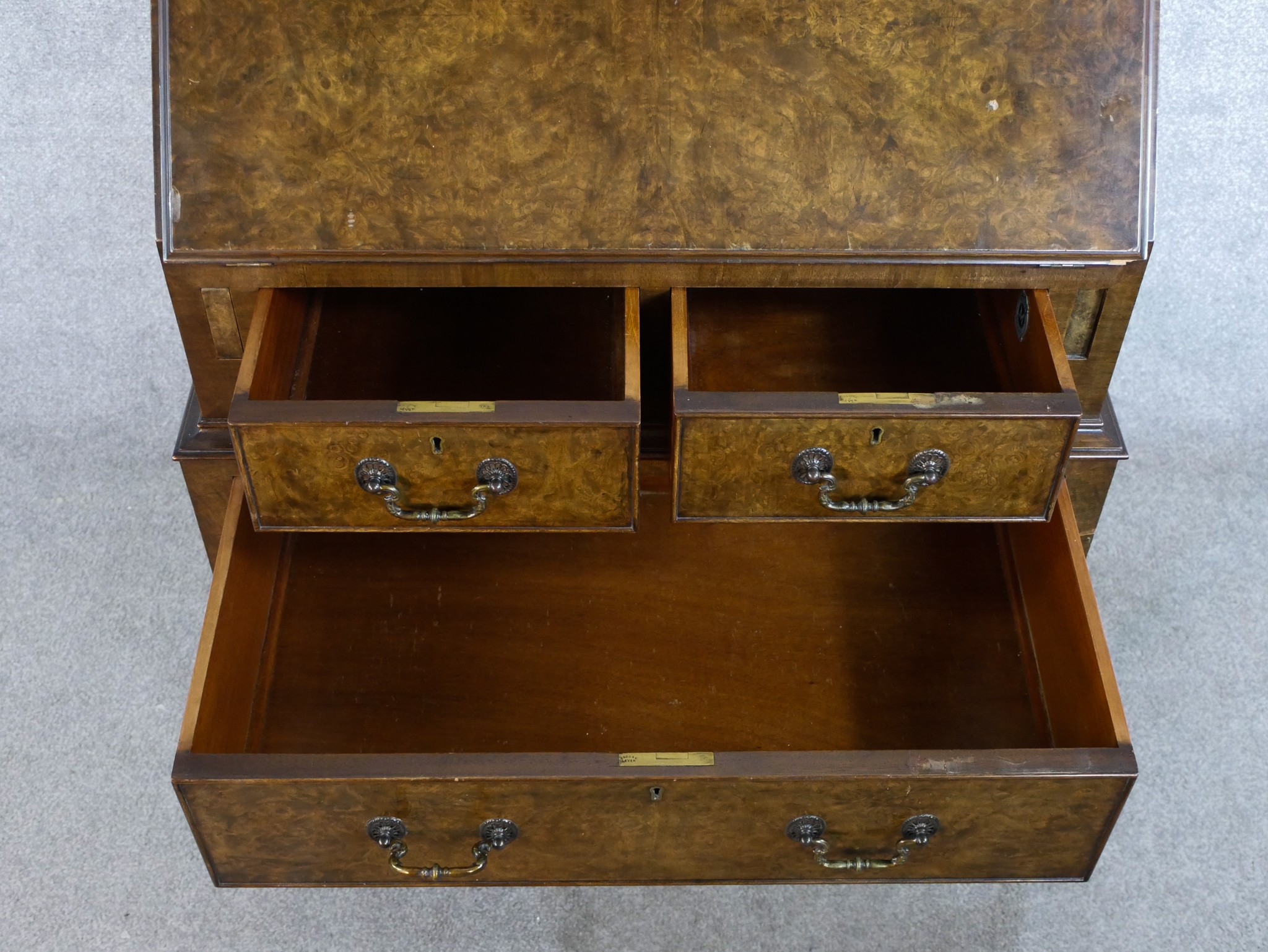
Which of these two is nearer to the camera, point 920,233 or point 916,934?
point 920,233

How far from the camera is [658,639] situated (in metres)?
1.74

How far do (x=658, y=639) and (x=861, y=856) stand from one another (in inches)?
14.8

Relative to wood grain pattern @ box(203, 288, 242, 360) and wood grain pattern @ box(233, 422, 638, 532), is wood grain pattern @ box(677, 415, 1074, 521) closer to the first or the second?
wood grain pattern @ box(233, 422, 638, 532)

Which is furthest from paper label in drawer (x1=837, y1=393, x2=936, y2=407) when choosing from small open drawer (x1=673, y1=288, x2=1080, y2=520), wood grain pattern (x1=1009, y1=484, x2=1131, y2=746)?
wood grain pattern (x1=1009, y1=484, x2=1131, y2=746)

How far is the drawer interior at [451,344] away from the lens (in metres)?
1.63

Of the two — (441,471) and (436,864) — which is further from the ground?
(441,471)

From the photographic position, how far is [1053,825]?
1.43 m

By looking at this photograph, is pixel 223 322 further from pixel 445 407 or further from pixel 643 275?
pixel 643 275

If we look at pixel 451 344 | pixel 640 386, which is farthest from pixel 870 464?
pixel 451 344

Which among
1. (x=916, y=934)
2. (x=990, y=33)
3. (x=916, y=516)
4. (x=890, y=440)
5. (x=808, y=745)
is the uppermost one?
(x=990, y=33)

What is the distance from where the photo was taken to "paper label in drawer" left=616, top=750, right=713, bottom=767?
1.38 meters

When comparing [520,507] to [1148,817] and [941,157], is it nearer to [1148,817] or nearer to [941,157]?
[941,157]

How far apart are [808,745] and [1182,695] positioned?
616 mm

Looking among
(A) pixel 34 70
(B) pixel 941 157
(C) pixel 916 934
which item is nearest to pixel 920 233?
(B) pixel 941 157
